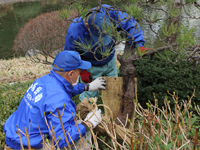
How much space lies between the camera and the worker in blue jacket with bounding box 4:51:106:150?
5.32 feet

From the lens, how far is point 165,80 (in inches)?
112

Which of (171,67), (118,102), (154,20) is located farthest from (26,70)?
(154,20)

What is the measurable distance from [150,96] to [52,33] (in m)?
5.03

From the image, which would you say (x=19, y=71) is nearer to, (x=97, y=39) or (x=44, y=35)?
(x=44, y=35)

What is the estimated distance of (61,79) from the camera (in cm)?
189

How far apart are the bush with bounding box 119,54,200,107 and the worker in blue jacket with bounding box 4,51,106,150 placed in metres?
1.30

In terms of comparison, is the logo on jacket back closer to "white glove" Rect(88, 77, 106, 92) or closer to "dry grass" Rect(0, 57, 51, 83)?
"white glove" Rect(88, 77, 106, 92)

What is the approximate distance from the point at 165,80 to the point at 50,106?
1.99 metres

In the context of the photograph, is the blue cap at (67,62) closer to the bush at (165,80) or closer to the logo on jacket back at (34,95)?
the logo on jacket back at (34,95)

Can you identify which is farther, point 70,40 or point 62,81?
point 70,40

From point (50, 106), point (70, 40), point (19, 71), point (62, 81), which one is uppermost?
point (70, 40)

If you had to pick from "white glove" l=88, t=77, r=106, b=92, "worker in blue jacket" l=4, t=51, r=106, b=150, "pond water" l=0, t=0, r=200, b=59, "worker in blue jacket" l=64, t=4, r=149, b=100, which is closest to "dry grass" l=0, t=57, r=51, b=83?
"pond water" l=0, t=0, r=200, b=59

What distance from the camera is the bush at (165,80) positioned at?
2.73 metres

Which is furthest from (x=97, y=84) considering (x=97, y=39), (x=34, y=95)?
→ (x=34, y=95)
